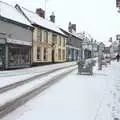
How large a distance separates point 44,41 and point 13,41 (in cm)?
1418

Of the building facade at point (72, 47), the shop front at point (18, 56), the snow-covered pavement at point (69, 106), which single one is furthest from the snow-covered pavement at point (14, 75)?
the building facade at point (72, 47)

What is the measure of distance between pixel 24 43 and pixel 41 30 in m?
8.81

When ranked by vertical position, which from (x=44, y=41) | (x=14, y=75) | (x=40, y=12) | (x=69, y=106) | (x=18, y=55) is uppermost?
(x=40, y=12)

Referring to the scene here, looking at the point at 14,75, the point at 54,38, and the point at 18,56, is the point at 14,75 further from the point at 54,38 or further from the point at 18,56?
the point at 54,38

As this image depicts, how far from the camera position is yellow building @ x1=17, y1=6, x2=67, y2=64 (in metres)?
43.2

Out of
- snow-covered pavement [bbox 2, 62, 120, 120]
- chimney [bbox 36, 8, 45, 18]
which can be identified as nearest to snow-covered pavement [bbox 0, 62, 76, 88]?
snow-covered pavement [bbox 2, 62, 120, 120]

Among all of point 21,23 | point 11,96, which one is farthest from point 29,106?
point 21,23

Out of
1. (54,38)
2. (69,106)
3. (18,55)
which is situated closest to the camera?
(69,106)

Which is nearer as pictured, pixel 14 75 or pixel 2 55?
pixel 14 75

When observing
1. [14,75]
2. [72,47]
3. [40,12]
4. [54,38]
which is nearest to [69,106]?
[14,75]

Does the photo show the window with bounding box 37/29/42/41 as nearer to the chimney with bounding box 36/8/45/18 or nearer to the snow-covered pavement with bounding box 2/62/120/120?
the chimney with bounding box 36/8/45/18

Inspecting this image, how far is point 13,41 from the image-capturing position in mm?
33656

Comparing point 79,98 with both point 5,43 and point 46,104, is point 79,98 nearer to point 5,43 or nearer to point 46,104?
point 46,104

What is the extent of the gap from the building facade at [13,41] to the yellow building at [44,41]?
9.56 ft
